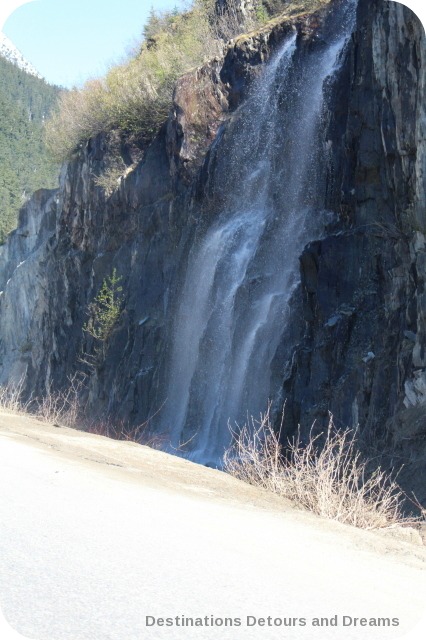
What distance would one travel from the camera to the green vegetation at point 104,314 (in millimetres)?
23953

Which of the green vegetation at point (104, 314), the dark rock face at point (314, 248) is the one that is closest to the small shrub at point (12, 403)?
the dark rock face at point (314, 248)

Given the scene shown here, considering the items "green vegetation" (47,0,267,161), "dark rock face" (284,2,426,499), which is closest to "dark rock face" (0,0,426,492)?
"dark rock face" (284,2,426,499)

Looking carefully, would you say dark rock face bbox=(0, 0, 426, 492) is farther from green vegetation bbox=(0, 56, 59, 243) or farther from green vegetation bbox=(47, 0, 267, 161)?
green vegetation bbox=(0, 56, 59, 243)

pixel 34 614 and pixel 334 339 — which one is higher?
pixel 334 339

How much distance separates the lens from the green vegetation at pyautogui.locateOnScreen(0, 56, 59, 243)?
237 ft

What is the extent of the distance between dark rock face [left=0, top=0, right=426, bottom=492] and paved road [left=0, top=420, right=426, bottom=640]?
4.38m

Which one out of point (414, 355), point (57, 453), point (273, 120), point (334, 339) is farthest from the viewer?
point (273, 120)

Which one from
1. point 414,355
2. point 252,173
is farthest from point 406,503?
point 252,173

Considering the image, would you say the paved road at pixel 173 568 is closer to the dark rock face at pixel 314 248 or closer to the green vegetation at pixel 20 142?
the dark rock face at pixel 314 248

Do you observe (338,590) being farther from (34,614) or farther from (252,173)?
(252,173)

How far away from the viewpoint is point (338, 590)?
15.1 feet

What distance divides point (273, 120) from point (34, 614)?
→ 643 inches

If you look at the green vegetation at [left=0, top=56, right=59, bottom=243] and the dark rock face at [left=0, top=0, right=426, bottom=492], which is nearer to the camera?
the dark rock face at [left=0, top=0, right=426, bottom=492]

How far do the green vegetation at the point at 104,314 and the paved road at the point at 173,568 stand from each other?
16864mm
